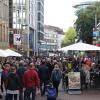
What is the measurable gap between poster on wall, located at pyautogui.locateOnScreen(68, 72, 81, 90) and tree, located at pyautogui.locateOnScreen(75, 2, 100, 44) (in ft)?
184

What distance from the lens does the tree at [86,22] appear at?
265 feet

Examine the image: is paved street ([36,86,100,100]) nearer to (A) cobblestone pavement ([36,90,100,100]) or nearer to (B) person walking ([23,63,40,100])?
(A) cobblestone pavement ([36,90,100,100])

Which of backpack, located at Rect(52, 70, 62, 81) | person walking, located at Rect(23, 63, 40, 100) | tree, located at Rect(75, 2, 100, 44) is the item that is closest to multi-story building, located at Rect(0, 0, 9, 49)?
tree, located at Rect(75, 2, 100, 44)

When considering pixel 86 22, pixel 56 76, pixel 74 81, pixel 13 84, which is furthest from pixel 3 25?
pixel 13 84

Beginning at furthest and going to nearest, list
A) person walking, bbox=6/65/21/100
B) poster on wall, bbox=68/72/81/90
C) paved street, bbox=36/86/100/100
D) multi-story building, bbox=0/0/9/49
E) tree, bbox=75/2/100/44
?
1. tree, bbox=75/2/100/44
2. multi-story building, bbox=0/0/9/49
3. poster on wall, bbox=68/72/81/90
4. paved street, bbox=36/86/100/100
5. person walking, bbox=6/65/21/100

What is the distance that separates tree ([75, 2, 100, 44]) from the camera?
265ft

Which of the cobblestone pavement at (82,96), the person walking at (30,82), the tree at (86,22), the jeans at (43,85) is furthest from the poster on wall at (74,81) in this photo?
the tree at (86,22)

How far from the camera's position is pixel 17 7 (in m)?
104

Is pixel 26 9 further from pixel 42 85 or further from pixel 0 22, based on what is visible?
pixel 42 85

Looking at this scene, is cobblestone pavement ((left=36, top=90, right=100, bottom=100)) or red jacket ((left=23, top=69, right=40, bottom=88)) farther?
cobblestone pavement ((left=36, top=90, right=100, bottom=100))

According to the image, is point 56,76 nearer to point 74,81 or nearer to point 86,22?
point 74,81

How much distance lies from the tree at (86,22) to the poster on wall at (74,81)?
184ft

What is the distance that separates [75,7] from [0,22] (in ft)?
117

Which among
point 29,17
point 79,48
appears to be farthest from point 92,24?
point 79,48
